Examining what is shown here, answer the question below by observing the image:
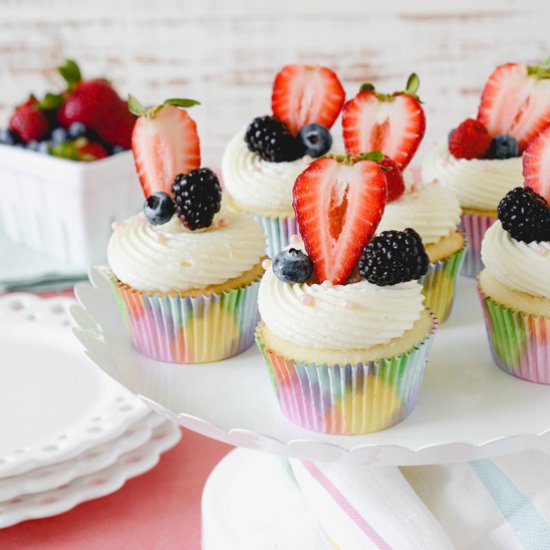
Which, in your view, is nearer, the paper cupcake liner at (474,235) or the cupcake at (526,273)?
the cupcake at (526,273)

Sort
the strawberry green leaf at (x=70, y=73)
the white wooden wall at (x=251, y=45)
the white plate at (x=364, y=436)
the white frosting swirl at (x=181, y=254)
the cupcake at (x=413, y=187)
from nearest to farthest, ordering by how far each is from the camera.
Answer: the white plate at (x=364, y=436) → the white frosting swirl at (x=181, y=254) → the cupcake at (x=413, y=187) → the strawberry green leaf at (x=70, y=73) → the white wooden wall at (x=251, y=45)

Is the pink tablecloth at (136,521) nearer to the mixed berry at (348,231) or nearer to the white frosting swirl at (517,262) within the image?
the mixed berry at (348,231)

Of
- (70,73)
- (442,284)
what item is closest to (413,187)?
(442,284)

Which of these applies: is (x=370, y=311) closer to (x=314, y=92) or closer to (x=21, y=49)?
(x=314, y=92)

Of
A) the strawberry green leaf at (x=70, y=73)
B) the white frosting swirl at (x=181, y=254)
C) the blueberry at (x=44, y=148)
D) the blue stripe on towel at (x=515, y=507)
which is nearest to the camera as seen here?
the blue stripe on towel at (x=515, y=507)

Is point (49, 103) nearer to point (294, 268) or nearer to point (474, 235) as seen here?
point (474, 235)

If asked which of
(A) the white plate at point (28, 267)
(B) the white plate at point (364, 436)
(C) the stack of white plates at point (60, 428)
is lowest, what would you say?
(A) the white plate at point (28, 267)

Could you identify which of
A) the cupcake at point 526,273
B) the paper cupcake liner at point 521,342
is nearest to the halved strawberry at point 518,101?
the cupcake at point 526,273
